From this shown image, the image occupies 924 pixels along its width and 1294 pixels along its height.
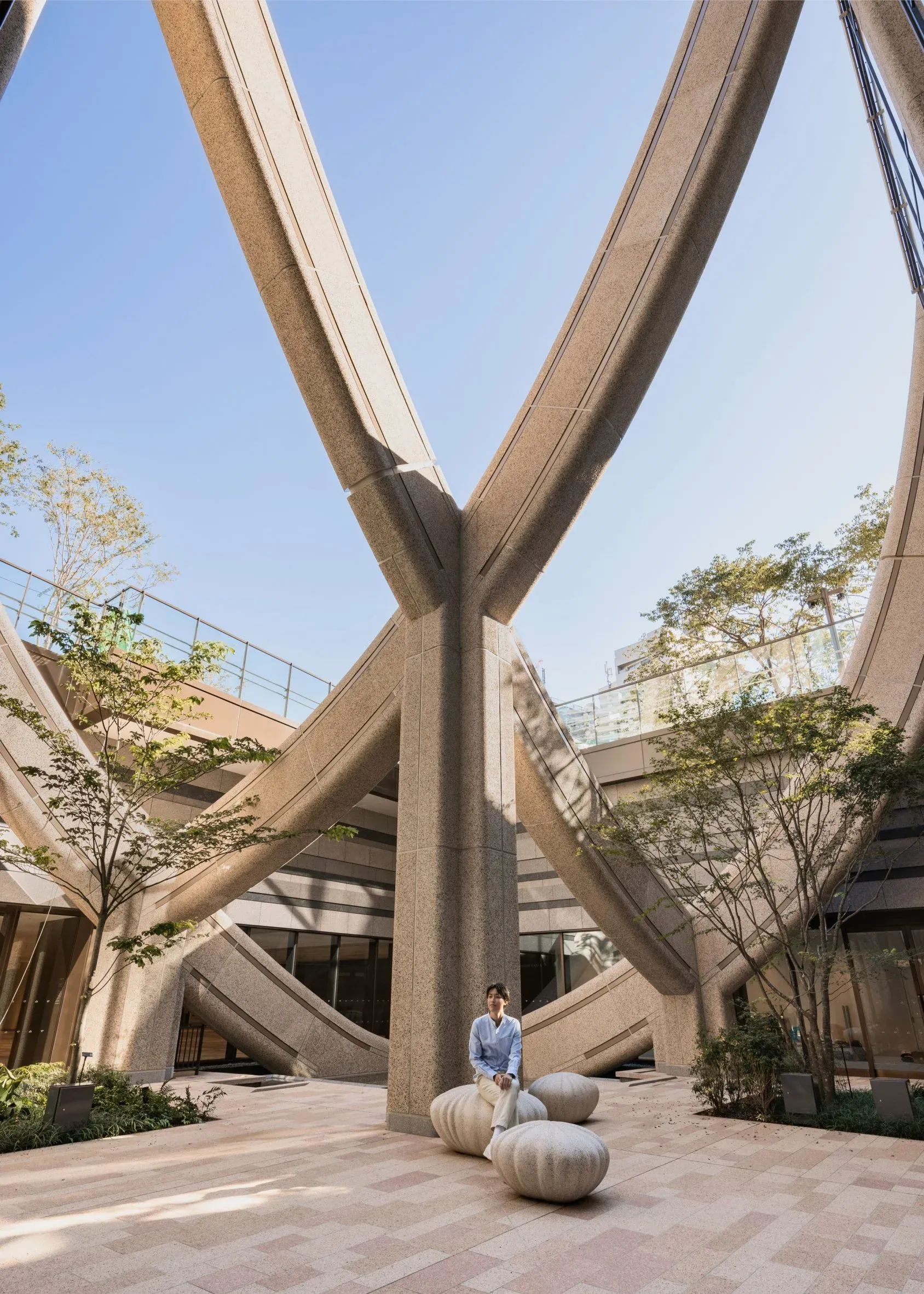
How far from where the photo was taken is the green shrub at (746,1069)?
29.2 feet

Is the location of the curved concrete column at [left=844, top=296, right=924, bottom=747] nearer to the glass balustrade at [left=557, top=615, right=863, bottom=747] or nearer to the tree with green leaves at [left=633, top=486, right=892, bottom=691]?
the glass balustrade at [left=557, top=615, right=863, bottom=747]

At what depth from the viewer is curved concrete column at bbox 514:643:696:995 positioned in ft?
35.6

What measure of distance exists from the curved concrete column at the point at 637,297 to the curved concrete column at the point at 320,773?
2.10 m

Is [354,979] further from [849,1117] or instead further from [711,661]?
[849,1117]

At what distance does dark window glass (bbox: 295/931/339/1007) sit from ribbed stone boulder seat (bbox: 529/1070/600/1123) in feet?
36.2

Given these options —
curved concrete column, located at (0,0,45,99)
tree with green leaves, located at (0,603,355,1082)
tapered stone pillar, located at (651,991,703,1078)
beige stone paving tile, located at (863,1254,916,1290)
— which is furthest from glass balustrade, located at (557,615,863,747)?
curved concrete column, located at (0,0,45,99)

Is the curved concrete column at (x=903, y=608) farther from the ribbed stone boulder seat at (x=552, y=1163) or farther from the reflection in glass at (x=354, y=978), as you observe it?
the reflection in glass at (x=354, y=978)

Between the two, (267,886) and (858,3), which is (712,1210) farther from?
(267,886)

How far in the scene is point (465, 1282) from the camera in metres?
3.65

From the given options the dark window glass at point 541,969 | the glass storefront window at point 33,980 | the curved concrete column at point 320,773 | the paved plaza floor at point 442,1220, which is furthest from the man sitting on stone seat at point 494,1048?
the dark window glass at point 541,969

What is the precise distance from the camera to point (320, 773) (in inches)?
460

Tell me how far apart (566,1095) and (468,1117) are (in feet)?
6.44

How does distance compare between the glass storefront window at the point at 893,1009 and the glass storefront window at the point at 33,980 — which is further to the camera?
the glass storefront window at the point at 893,1009

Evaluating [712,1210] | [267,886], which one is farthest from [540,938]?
[712,1210]
